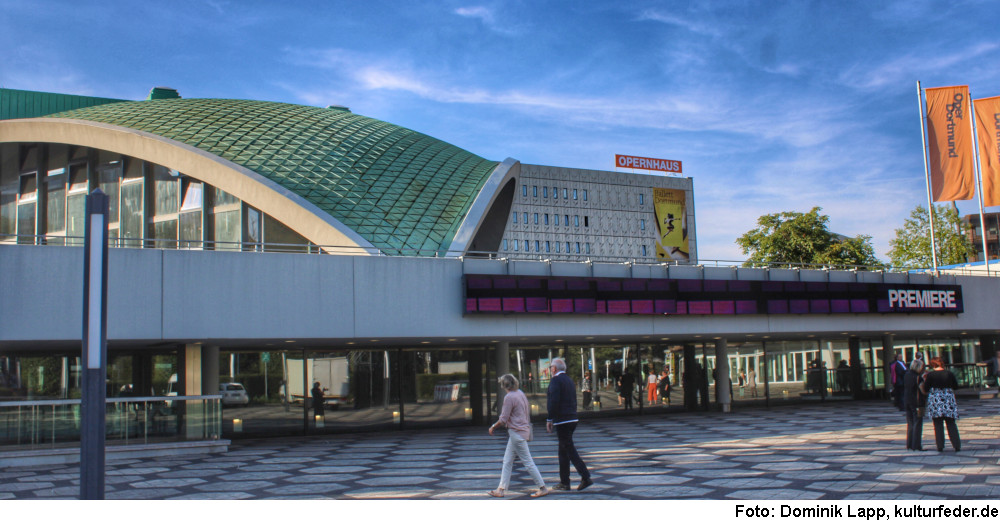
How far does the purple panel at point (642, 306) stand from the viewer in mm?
23344

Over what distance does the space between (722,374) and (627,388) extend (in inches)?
132

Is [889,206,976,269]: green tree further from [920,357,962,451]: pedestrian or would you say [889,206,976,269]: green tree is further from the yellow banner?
[920,357,962,451]: pedestrian

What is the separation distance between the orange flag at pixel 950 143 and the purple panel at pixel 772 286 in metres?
8.62

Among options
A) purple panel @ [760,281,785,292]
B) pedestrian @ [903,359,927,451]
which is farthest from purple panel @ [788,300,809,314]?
pedestrian @ [903,359,927,451]

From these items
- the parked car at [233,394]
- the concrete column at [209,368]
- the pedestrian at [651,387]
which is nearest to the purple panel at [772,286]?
the pedestrian at [651,387]

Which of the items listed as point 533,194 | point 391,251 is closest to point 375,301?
point 391,251

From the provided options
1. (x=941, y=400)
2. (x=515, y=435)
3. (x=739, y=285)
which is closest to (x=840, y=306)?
(x=739, y=285)

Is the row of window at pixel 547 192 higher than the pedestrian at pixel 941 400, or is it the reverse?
the row of window at pixel 547 192

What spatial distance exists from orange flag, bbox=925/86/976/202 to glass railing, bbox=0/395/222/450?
1013 inches

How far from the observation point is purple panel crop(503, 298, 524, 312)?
21.4 metres

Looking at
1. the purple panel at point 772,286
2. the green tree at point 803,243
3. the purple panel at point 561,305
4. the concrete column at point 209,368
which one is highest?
the green tree at point 803,243

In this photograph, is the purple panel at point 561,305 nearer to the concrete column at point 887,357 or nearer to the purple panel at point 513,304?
the purple panel at point 513,304

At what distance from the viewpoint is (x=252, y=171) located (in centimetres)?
2734
